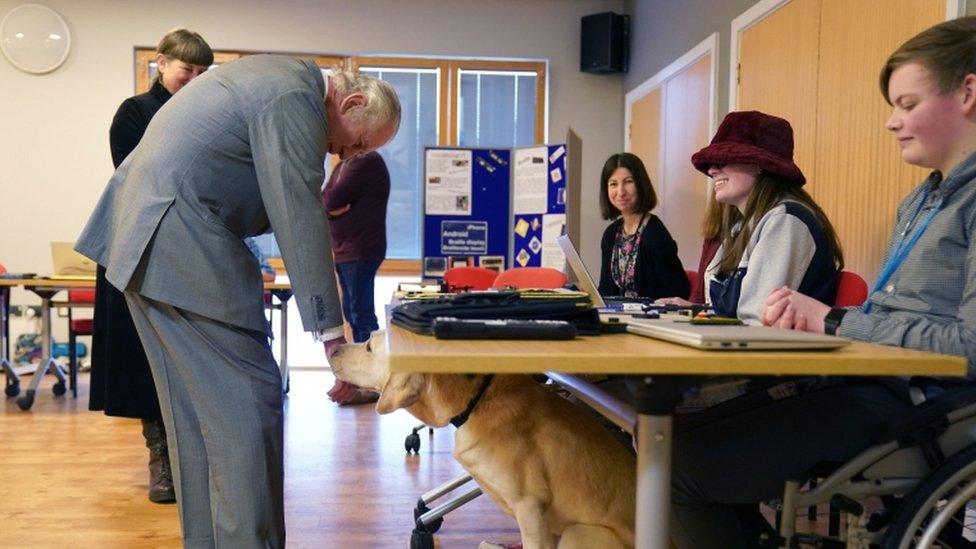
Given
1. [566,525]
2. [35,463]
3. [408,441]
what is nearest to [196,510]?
[566,525]

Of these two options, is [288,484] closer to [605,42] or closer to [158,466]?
[158,466]

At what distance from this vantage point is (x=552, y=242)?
5.41 m

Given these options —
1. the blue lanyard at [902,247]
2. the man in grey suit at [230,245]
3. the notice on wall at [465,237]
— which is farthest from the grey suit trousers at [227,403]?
the notice on wall at [465,237]

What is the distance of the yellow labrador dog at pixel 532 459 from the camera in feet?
4.67

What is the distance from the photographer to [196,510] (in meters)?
1.84

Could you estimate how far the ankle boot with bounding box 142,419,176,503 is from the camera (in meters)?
2.91

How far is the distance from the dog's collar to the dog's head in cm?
9

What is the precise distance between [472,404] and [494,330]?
349 mm

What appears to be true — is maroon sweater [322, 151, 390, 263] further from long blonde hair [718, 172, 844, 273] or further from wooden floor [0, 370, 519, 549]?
long blonde hair [718, 172, 844, 273]

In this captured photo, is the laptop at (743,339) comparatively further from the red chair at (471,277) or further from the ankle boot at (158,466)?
the red chair at (471,277)

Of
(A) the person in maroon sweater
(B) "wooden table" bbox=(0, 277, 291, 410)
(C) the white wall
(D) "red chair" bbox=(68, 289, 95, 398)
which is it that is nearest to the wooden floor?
(B) "wooden table" bbox=(0, 277, 291, 410)

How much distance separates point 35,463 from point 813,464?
10.5 ft

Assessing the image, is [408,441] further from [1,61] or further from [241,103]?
[1,61]

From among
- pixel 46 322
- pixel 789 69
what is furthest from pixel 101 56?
pixel 789 69
